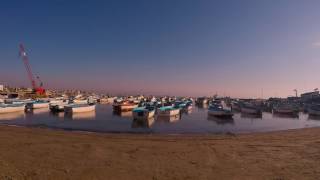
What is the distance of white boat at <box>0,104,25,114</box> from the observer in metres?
56.5

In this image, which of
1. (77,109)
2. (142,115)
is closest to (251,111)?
(142,115)

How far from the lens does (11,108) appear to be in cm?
5912

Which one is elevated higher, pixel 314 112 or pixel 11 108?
pixel 11 108

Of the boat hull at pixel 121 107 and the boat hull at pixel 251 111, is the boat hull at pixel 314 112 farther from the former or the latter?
the boat hull at pixel 121 107

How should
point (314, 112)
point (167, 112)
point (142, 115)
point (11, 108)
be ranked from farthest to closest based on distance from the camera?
point (314, 112) → point (11, 108) → point (167, 112) → point (142, 115)

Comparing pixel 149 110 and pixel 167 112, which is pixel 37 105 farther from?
pixel 149 110

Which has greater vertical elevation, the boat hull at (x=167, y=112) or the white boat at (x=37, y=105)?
the white boat at (x=37, y=105)

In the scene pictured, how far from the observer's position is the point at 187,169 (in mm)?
13586

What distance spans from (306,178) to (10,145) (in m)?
17.6

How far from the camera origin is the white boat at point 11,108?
5651 centimetres

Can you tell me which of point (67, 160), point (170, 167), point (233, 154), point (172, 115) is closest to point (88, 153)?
point (67, 160)

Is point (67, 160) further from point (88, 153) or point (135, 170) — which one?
point (135, 170)

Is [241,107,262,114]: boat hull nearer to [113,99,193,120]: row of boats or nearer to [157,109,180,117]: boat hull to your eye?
[113,99,193,120]: row of boats

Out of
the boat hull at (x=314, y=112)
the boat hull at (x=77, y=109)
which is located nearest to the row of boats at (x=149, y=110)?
the boat hull at (x=77, y=109)
